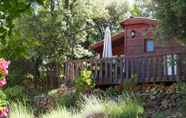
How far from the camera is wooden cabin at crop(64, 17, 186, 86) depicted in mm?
12297

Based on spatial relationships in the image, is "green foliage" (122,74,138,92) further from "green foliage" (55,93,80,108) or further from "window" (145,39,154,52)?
"window" (145,39,154,52)

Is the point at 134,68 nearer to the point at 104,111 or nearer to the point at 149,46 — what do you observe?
the point at 149,46

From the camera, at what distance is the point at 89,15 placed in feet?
58.2

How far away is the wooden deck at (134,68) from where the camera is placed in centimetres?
1230

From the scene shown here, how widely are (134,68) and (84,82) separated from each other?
1.72 meters

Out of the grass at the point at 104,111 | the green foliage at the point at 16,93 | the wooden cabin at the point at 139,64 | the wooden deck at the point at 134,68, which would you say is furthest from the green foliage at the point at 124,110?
the green foliage at the point at 16,93

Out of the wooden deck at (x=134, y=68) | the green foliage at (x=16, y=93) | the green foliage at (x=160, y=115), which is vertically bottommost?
the green foliage at (x=16, y=93)

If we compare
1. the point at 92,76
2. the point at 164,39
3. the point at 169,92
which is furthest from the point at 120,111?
the point at 92,76

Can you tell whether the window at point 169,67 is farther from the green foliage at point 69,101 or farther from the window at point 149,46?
the window at point 149,46

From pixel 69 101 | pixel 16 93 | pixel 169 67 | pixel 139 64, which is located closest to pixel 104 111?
pixel 69 101

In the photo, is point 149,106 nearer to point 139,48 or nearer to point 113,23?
point 139,48

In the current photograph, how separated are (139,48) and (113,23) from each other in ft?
31.9

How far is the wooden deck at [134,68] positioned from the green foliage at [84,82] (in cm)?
74

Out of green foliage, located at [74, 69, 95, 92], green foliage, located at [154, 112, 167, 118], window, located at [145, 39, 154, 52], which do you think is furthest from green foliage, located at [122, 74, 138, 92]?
window, located at [145, 39, 154, 52]
